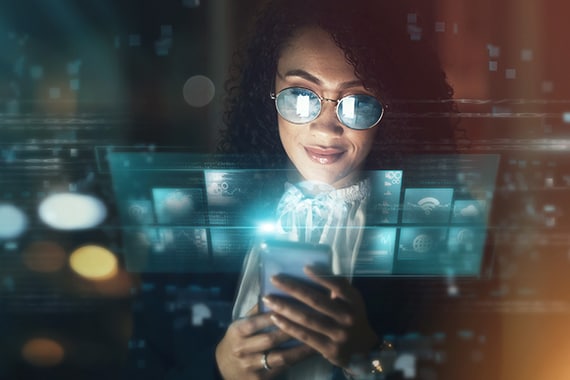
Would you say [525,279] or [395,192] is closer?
[395,192]

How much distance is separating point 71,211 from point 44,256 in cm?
14

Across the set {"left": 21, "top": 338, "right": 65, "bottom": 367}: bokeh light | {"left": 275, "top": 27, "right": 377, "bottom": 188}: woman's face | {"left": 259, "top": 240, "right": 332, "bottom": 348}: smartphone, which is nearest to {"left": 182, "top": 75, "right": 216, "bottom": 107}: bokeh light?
{"left": 275, "top": 27, "right": 377, "bottom": 188}: woman's face

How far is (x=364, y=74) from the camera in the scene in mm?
1199

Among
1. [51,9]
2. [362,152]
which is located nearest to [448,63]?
[362,152]

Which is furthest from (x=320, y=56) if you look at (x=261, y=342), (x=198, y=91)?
(x=261, y=342)

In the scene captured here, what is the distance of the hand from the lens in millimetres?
1257

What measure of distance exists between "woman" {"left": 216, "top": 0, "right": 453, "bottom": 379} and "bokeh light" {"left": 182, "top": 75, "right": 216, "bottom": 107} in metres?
0.05

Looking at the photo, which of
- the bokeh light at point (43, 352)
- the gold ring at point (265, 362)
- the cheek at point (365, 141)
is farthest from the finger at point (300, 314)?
the bokeh light at point (43, 352)

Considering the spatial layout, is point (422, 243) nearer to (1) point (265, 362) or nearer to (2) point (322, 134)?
(2) point (322, 134)

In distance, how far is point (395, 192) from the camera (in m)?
1.28

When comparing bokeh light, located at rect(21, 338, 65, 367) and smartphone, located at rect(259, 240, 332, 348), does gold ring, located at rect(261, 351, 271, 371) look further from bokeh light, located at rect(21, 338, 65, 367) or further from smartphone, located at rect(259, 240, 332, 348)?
bokeh light, located at rect(21, 338, 65, 367)

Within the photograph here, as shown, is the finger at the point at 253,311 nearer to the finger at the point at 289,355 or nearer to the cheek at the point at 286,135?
the finger at the point at 289,355

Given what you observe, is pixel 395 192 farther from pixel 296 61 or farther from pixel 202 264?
pixel 202 264

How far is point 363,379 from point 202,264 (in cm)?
47
